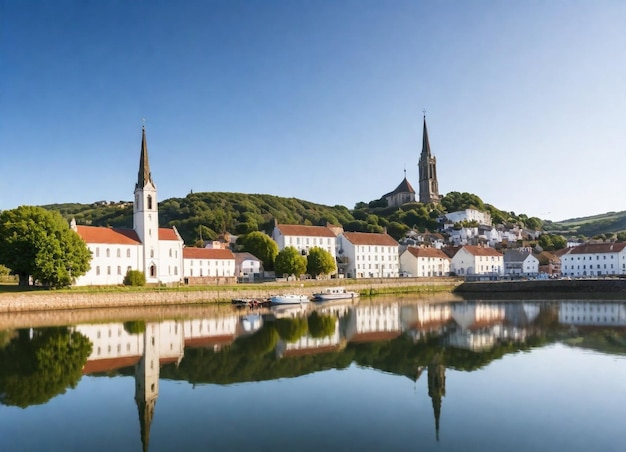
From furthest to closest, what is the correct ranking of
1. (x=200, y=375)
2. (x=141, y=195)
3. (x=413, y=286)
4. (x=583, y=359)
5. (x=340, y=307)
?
1. (x=413, y=286)
2. (x=141, y=195)
3. (x=340, y=307)
4. (x=583, y=359)
5. (x=200, y=375)

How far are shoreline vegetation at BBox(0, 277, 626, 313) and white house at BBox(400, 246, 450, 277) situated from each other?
41.5 ft

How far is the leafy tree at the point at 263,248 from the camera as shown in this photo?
76.1m

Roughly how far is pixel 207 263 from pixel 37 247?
2622 centimetres

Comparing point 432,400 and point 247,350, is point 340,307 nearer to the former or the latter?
point 247,350

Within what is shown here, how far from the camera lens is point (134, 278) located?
2231 inches

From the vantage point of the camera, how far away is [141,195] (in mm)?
61375

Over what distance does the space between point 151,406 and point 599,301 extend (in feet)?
171

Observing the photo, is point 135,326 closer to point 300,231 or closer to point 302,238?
point 302,238

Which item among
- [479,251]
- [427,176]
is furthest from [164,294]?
[427,176]

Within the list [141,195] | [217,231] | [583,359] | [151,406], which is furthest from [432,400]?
[217,231]

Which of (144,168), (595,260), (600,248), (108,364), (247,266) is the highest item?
(144,168)

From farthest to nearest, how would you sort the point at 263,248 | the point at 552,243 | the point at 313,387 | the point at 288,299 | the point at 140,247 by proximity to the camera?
the point at 552,243 → the point at 263,248 → the point at 140,247 → the point at 288,299 → the point at 313,387

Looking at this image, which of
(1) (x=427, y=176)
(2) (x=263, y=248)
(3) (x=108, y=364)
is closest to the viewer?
(3) (x=108, y=364)

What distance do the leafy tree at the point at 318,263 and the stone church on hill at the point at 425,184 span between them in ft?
305
